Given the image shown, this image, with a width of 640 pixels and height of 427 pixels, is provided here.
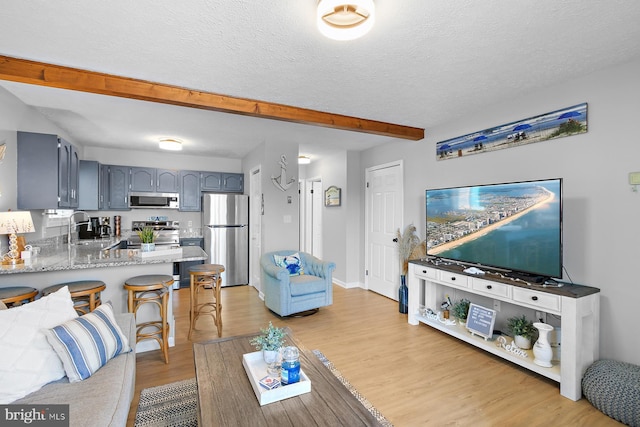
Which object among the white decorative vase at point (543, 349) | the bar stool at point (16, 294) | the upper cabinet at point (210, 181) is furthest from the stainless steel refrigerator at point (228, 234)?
the white decorative vase at point (543, 349)

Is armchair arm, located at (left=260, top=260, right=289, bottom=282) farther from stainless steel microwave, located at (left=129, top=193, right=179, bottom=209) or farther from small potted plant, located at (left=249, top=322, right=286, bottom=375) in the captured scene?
stainless steel microwave, located at (left=129, top=193, right=179, bottom=209)

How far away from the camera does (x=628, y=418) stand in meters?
1.92

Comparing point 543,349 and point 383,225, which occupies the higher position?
point 383,225

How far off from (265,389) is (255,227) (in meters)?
3.87

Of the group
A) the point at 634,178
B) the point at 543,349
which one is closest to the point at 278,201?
the point at 543,349

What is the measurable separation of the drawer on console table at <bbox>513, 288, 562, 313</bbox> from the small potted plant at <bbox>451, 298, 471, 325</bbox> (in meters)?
0.79

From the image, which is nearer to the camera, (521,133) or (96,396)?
(96,396)

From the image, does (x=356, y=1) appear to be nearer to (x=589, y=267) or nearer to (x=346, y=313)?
(x=589, y=267)

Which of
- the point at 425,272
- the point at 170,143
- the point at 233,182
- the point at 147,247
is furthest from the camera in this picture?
the point at 233,182

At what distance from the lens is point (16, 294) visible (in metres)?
2.26

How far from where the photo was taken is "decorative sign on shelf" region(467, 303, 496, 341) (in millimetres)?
2875

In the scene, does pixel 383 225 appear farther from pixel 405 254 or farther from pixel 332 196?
pixel 332 196

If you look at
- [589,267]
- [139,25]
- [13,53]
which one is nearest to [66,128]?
[13,53]

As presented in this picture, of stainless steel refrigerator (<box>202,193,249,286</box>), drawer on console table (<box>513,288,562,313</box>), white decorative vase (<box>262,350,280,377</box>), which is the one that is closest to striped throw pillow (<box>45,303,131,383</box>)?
white decorative vase (<box>262,350,280,377</box>)
